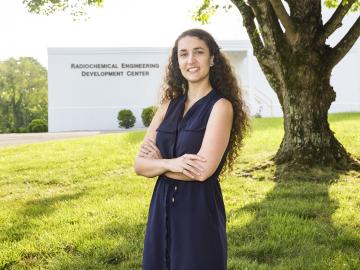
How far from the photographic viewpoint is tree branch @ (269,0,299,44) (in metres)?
8.84

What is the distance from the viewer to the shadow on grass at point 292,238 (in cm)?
470

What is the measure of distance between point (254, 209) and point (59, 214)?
264cm

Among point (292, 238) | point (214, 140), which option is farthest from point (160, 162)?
point (292, 238)

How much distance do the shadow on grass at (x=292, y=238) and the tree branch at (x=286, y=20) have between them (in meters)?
3.31

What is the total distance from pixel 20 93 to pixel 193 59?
57.1 metres

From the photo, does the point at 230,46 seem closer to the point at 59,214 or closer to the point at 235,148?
the point at 59,214

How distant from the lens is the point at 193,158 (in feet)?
9.13

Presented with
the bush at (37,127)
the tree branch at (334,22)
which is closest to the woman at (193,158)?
the tree branch at (334,22)

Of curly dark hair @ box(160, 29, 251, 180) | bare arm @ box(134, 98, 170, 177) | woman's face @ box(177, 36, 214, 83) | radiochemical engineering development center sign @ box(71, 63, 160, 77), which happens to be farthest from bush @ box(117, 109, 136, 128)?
woman's face @ box(177, 36, 214, 83)

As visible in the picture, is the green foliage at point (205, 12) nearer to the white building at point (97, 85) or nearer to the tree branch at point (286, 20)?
the tree branch at point (286, 20)

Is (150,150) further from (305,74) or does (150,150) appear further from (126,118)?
(126,118)

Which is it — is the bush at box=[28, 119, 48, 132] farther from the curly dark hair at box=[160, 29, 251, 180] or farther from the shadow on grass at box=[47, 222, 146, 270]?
the curly dark hair at box=[160, 29, 251, 180]

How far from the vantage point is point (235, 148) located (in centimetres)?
329

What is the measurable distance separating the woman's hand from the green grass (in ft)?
6.37
